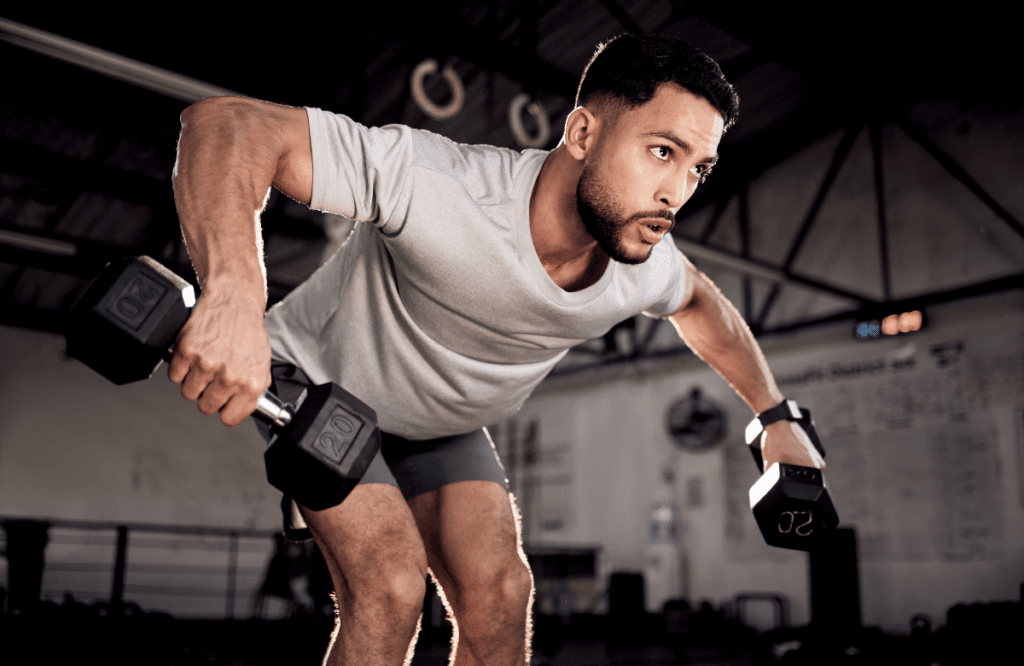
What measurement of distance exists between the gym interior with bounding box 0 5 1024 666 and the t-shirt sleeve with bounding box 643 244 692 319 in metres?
1.64

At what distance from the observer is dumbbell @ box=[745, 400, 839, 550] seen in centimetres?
131

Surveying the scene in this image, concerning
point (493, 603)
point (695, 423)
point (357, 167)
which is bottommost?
point (493, 603)

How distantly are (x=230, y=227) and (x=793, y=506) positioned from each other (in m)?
1.02

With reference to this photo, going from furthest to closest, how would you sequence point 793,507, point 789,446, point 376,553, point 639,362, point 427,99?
1. point 639,362
2. point 427,99
3. point 789,446
4. point 793,507
5. point 376,553

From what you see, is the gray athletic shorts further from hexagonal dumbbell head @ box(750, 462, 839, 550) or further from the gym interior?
the gym interior

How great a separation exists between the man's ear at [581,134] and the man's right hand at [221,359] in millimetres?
640

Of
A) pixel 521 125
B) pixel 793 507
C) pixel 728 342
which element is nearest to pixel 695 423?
pixel 521 125

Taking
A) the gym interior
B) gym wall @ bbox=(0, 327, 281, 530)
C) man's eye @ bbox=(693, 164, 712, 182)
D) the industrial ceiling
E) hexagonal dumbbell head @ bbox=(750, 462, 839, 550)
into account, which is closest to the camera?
man's eye @ bbox=(693, 164, 712, 182)

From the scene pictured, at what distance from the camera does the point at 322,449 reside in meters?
0.81

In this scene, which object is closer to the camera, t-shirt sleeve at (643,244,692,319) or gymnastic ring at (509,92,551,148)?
t-shirt sleeve at (643,244,692,319)

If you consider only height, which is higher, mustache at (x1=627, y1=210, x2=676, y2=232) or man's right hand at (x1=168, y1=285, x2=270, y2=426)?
mustache at (x1=627, y1=210, x2=676, y2=232)

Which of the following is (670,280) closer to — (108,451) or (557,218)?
(557,218)

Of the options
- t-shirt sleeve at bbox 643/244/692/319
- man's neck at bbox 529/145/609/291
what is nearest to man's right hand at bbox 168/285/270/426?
man's neck at bbox 529/145/609/291

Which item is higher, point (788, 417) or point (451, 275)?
point (451, 275)
